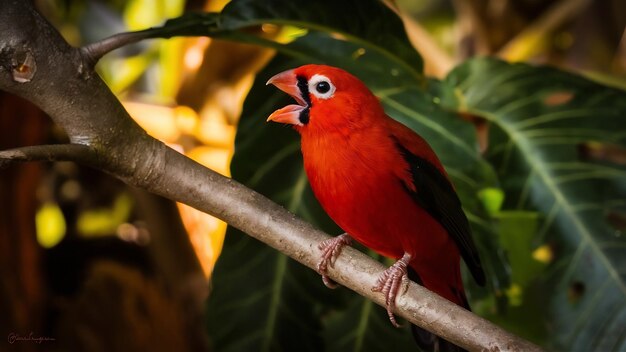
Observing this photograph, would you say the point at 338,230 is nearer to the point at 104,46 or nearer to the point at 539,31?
the point at 104,46

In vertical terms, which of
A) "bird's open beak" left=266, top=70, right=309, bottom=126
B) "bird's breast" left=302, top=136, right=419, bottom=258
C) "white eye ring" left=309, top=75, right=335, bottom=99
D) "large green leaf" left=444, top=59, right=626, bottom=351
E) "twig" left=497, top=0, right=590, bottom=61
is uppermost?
"twig" left=497, top=0, right=590, bottom=61

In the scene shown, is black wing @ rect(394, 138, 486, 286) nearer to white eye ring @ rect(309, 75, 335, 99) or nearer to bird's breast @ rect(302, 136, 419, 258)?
bird's breast @ rect(302, 136, 419, 258)

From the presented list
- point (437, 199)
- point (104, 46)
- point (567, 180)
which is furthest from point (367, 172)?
point (567, 180)

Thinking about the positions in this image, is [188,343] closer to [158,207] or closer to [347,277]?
[158,207]

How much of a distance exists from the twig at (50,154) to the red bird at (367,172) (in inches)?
12.0

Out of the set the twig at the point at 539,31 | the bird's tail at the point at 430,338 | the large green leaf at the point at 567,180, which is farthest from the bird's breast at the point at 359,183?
the twig at the point at 539,31

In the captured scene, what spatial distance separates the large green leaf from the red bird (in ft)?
1.56

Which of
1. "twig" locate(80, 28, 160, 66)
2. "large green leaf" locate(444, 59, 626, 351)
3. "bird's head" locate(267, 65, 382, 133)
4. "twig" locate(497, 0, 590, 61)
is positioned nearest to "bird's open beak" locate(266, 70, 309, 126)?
"bird's head" locate(267, 65, 382, 133)

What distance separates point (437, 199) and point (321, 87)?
0.90ft

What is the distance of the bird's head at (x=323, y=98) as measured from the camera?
116cm

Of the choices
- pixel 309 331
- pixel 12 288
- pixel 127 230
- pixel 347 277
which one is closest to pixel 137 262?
pixel 127 230

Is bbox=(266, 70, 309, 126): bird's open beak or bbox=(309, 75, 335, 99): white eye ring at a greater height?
bbox=(309, 75, 335, 99): white eye ring

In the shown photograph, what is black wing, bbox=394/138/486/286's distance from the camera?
121 cm

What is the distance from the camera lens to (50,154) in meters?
1.02
